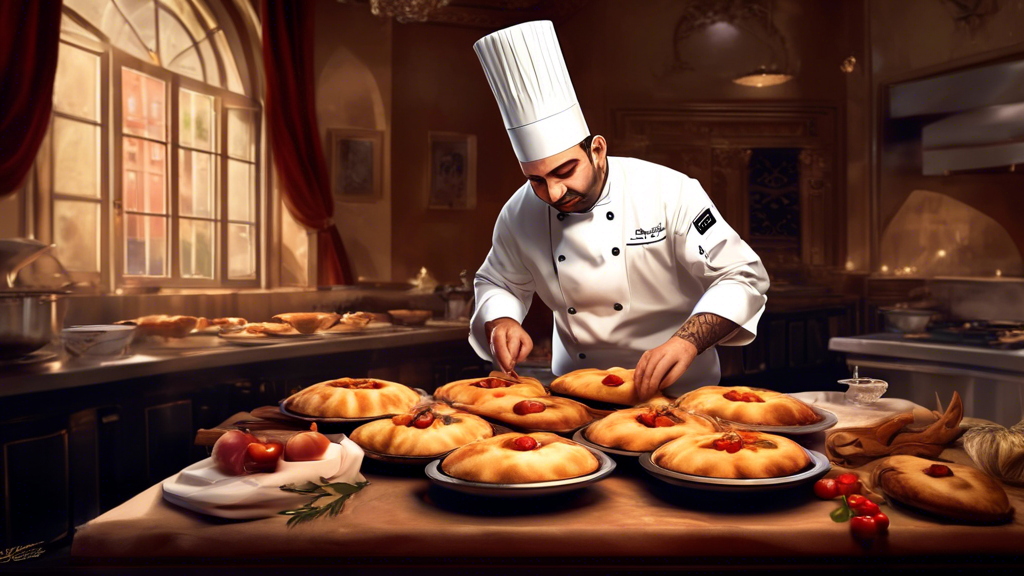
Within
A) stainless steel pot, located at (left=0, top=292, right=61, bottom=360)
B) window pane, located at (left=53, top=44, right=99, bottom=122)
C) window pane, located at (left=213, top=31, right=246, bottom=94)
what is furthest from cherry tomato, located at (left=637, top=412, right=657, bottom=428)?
window pane, located at (left=213, top=31, right=246, bottom=94)

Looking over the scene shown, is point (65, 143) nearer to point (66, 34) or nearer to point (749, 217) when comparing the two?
point (66, 34)

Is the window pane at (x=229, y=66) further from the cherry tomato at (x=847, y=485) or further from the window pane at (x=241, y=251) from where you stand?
the cherry tomato at (x=847, y=485)

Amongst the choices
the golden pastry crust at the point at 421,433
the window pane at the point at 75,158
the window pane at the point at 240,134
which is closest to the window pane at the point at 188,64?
the window pane at the point at 240,134

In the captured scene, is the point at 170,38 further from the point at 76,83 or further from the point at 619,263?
the point at 619,263

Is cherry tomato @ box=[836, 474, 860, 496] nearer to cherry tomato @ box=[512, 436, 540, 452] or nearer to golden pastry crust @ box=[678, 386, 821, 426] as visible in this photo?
golden pastry crust @ box=[678, 386, 821, 426]

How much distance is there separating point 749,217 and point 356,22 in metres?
3.93

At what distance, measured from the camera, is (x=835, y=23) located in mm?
7125

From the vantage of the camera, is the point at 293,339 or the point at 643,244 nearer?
the point at 643,244

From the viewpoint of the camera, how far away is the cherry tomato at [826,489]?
3.52 ft

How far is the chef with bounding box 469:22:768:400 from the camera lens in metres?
1.94

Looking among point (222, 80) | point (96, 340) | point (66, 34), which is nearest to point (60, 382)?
point (96, 340)

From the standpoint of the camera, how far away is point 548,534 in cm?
98

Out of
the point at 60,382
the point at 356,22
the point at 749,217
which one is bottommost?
the point at 60,382

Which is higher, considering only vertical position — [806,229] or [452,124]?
[452,124]
